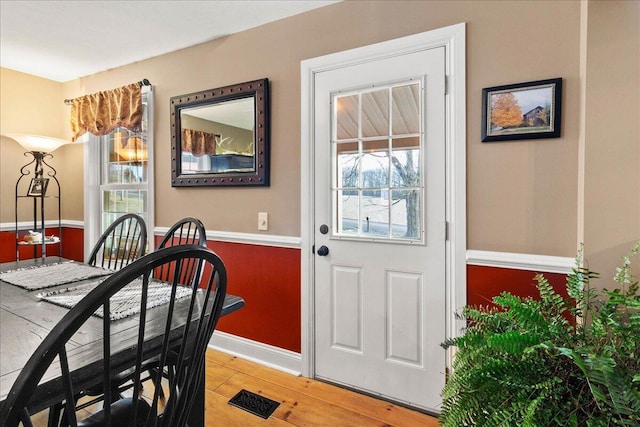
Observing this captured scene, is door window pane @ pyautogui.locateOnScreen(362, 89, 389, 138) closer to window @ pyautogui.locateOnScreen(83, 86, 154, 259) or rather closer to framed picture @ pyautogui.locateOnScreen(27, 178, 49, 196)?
window @ pyautogui.locateOnScreen(83, 86, 154, 259)

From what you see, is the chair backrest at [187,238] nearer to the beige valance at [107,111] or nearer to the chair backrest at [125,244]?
the chair backrest at [125,244]

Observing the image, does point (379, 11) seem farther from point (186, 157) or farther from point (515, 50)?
point (186, 157)

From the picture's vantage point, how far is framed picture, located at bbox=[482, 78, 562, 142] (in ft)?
5.51

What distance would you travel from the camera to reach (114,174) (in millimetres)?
3484

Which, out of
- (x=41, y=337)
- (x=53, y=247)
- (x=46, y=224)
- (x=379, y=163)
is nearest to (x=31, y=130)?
(x=46, y=224)

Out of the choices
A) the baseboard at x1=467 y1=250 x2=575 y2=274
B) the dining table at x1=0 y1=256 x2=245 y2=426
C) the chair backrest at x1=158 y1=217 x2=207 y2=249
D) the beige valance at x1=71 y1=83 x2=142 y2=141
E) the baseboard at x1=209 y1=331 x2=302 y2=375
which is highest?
the beige valance at x1=71 y1=83 x2=142 y2=141

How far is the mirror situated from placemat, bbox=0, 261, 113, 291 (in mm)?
1035

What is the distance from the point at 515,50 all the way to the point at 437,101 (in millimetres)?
413

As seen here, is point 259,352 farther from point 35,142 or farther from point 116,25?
point 35,142

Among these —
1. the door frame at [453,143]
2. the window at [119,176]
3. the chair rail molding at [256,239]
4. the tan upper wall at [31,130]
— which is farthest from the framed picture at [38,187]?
the door frame at [453,143]

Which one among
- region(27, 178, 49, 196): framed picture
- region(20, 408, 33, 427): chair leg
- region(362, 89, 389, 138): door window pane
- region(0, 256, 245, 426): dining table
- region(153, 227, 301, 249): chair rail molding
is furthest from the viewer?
region(27, 178, 49, 196): framed picture

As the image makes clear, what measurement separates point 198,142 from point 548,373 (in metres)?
2.57

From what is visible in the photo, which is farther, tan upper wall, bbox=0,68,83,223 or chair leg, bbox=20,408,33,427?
tan upper wall, bbox=0,68,83,223

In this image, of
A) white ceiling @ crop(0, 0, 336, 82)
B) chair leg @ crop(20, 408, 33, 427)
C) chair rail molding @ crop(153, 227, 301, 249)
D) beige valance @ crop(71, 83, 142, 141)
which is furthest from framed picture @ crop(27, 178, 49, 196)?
chair leg @ crop(20, 408, 33, 427)
